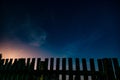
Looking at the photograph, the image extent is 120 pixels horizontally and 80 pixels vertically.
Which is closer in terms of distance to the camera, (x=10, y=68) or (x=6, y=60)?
(x=10, y=68)

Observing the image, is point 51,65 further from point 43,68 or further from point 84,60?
point 84,60

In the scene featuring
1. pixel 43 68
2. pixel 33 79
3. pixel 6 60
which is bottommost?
pixel 33 79

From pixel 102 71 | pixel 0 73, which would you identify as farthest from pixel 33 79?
pixel 102 71

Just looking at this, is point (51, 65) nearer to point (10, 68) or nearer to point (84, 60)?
point (84, 60)

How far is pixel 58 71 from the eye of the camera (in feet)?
19.2

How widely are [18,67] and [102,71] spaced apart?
3835 mm

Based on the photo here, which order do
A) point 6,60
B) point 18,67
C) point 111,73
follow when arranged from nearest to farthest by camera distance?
point 111,73
point 18,67
point 6,60

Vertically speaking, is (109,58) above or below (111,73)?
above

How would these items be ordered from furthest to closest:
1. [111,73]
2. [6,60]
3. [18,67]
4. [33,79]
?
[6,60], [18,67], [33,79], [111,73]

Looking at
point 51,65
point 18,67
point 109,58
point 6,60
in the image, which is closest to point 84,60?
point 109,58

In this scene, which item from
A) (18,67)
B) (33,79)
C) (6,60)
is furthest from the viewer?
(6,60)

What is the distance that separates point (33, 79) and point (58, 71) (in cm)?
123

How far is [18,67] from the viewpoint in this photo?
21.4ft

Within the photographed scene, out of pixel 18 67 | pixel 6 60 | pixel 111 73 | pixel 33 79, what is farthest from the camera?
pixel 6 60
